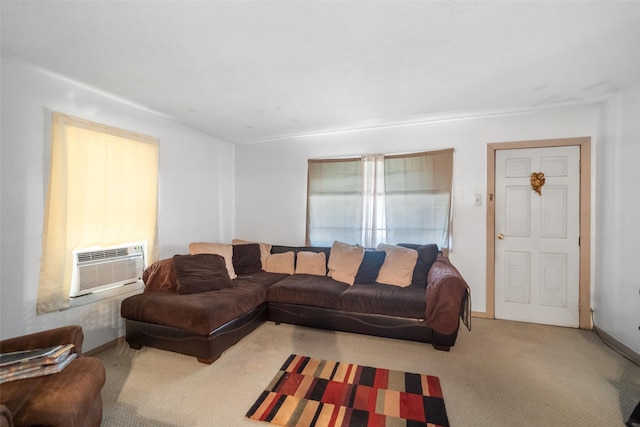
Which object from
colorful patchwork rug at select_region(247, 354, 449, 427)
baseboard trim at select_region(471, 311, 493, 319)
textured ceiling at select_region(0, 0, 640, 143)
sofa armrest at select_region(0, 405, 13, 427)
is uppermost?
textured ceiling at select_region(0, 0, 640, 143)

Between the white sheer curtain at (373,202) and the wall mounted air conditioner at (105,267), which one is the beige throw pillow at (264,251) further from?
the white sheer curtain at (373,202)

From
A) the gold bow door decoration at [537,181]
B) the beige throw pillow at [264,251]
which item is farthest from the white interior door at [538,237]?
the beige throw pillow at [264,251]

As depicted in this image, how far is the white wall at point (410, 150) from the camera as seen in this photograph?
3.10 meters

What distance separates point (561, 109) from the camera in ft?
9.80

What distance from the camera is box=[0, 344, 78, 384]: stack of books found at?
4.38 feet

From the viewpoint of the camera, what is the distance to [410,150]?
141 inches

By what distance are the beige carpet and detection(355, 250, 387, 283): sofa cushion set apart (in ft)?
2.25

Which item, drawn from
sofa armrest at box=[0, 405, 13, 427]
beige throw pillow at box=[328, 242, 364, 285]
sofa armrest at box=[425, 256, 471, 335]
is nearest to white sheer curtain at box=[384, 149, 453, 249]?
beige throw pillow at box=[328, 242, 364, 285]

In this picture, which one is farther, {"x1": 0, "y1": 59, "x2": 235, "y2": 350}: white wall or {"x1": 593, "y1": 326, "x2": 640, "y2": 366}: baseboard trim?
{"x1": 593, "y1": 326, "x2": 640, "y2": 366}: baseboard trim

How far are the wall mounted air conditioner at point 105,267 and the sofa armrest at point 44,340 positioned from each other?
0.87 meters

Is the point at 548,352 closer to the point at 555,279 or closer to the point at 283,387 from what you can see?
the point at 555,279

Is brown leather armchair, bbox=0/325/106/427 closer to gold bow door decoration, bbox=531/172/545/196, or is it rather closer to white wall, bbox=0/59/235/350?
white wall, bbox=0/59/235/350

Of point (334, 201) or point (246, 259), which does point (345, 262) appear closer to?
point (334, 201)

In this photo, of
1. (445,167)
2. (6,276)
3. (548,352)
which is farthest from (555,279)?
(6,276)
